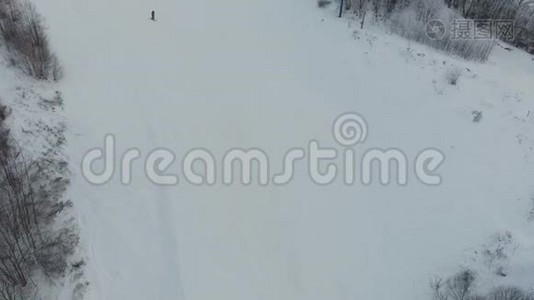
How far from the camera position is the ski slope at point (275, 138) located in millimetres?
13570

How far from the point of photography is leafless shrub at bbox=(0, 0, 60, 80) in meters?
17.0

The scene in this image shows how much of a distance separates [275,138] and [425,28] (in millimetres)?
7650

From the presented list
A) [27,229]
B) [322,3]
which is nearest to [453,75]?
[322,3]

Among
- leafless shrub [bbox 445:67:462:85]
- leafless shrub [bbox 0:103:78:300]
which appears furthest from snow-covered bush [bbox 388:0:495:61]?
leafless shrub [bbox 0:103:78:300]

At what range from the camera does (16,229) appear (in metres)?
13.4

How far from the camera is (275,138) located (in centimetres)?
1652

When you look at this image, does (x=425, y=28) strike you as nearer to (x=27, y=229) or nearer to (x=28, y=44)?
(x=28, y=44)

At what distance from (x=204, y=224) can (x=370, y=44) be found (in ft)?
30.6

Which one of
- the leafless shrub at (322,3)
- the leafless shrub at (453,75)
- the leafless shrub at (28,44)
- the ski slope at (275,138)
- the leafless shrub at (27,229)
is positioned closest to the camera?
the leafless shrub at (27,229)

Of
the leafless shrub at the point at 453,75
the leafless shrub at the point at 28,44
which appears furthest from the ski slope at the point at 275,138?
the leafless shrub at the point at 28,44

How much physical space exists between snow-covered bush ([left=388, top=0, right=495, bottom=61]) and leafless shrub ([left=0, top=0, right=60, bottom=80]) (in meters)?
12.1

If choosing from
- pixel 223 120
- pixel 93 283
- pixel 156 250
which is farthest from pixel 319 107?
pixel 93 283

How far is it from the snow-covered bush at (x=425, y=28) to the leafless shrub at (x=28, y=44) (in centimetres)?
1210

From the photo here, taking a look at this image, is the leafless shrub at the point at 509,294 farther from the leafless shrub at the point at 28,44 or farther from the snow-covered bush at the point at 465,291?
the leafless shrub at the point at 28,44
